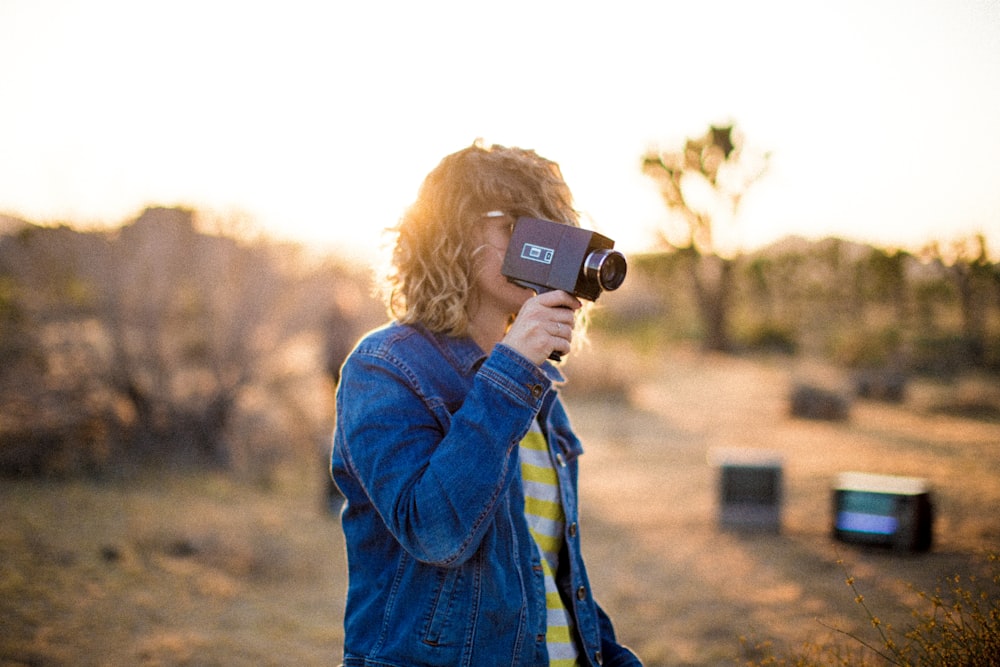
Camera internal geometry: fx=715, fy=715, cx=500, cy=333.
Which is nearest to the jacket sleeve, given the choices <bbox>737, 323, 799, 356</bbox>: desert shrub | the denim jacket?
the denim jacket

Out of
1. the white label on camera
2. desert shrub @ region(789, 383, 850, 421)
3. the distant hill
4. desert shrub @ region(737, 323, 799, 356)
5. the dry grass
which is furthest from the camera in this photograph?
desert shrub @ region(737, 323, 799, 356)

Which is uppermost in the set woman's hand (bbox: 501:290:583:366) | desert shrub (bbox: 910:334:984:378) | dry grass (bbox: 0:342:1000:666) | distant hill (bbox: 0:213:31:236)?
distant hill (bbox: 0:213:31:236)

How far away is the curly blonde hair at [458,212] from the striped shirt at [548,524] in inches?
12.6

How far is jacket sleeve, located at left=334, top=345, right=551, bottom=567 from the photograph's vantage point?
3.98 ft

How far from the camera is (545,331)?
4.42ft

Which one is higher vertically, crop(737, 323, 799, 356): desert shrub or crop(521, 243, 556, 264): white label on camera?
crop(521, 243, 556, 264): white label on camera

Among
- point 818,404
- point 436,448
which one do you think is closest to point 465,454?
point 436,448

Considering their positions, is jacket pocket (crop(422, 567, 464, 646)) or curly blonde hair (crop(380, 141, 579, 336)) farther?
curly blonde hair (crop(380, 141, 579, 336))

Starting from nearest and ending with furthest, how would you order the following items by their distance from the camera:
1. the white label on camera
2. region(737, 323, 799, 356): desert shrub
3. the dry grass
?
the white label on camera, the dry grass, region(737, 323, 799, 356): desert shrub

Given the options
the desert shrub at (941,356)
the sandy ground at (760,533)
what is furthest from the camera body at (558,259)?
the desert shrub at (941,356)

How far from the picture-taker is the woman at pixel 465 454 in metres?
1.24

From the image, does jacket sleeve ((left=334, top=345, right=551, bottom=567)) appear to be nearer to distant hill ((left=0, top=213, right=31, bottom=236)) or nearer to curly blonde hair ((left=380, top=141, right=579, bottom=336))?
curly blonde hair ((left=380, top=141, right=579, bottom=336))

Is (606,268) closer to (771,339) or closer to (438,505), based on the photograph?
(438,505)

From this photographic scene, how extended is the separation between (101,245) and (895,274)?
16.9 meters
